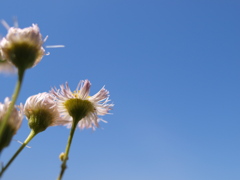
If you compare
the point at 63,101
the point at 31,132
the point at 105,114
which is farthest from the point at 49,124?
the point at 105,114

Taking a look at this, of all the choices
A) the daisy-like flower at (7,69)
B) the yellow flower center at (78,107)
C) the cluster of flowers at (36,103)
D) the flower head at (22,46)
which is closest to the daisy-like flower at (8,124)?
the cluster of flowers at (36,103)

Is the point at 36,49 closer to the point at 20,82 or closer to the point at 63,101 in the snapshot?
the point at 20,82

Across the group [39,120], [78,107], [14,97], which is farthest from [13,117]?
[78,107]

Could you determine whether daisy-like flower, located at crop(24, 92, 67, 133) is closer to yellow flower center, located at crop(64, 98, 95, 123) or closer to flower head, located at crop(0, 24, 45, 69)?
yellow flower center, located at crop(64, 98, 95, 123)

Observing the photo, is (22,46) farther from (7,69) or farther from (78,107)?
(78,107)

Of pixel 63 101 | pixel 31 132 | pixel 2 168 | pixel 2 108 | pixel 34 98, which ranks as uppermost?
pixel 63 101

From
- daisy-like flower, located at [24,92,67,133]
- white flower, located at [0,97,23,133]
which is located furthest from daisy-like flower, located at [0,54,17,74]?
white flower, located at [0,97,23,133]

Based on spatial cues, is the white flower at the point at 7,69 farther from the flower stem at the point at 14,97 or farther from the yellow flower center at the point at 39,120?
the flower stem at the point at 14,97
